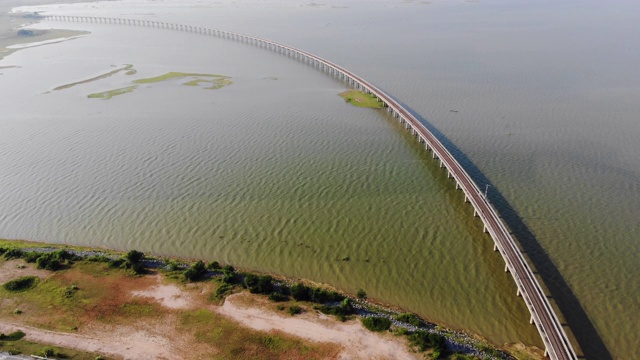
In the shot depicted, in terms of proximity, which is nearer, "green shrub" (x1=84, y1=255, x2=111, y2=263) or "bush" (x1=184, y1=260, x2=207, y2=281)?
"bush" (x1=184, y1=260, x2=207, y2=281)

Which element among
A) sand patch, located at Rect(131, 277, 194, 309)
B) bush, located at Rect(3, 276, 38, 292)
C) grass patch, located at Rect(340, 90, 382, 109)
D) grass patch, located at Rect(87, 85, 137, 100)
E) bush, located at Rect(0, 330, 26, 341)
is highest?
grass patch, located at Rect(340, 90, 382, 109)

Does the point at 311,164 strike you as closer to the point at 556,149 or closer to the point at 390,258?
the point at 390,258

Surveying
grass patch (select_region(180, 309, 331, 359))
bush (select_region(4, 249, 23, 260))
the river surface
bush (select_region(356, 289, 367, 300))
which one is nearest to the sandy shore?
grass patch (select_region(180, 309, 331, 359))

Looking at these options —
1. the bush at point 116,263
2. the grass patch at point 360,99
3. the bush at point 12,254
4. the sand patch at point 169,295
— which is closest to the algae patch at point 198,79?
the grass patch at point 360,99

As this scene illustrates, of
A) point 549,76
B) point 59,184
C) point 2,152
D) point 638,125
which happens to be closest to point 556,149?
point 638,125

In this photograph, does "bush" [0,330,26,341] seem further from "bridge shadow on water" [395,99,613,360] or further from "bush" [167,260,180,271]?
"bridge shadow on water" [395,99,613,360]

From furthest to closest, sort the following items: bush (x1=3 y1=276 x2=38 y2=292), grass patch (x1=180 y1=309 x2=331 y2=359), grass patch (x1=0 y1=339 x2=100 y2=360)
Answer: bush (x1=3 y1=276 x2=38 y2=292)
grass patch (x1=180 y1=309 x2=331 y2=359)
grass patch (x1=0 y1=339 x2=100 y2=360)

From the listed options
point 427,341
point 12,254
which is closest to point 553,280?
point 427,341
